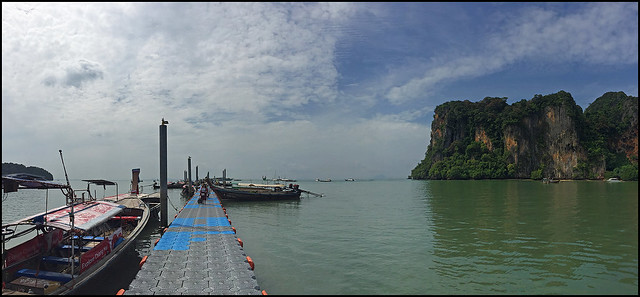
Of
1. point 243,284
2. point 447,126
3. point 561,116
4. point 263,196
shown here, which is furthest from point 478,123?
point 243,284

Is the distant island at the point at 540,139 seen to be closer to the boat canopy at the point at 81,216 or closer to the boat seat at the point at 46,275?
the boat canopy at the point at 81,216

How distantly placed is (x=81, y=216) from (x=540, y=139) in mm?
126837

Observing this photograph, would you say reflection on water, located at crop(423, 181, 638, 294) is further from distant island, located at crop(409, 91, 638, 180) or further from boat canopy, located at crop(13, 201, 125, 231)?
distant island, located at crop(409, 91, 638, 180)

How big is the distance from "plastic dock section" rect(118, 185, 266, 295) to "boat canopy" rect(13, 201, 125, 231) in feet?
7.23

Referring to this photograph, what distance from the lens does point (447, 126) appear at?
142 metres

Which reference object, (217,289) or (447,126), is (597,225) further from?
(447,126)

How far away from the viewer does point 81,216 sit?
11531 millimetres

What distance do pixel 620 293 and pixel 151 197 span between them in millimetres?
34021

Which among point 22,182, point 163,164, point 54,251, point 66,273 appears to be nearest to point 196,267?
point 66,273

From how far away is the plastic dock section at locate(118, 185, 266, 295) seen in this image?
7930 mm

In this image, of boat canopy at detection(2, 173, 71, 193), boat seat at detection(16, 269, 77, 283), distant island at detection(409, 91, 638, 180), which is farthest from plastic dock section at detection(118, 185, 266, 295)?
distant island at detection(409, 91, 638, 180)

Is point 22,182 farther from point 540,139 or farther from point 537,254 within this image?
point 540,139

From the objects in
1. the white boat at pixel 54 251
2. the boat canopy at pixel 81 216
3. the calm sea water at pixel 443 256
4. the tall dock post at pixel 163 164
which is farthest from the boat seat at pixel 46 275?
the tall dock post at pixel 163 164

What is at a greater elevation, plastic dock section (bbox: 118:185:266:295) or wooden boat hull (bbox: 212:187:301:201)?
plastic dock section (bbox: 118:185:266:295)
